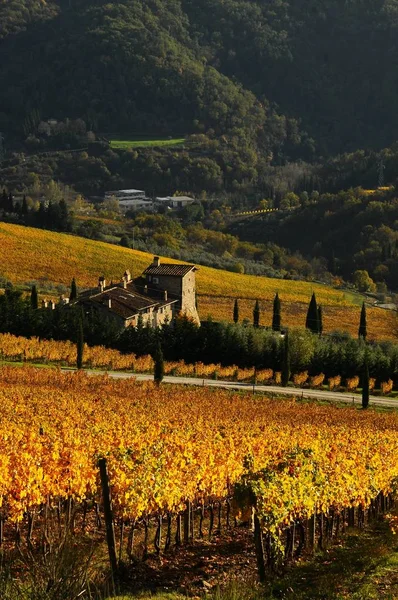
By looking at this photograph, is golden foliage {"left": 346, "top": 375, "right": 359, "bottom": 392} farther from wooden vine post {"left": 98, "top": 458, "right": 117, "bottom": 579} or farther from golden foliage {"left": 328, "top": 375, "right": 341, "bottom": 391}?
wooden vine post {"left": 98, "top": 458, "right": 117, "bottom": 579}

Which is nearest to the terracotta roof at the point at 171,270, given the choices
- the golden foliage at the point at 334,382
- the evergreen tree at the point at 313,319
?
the evergreen tree at the point at 313,319

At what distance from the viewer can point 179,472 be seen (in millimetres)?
21391

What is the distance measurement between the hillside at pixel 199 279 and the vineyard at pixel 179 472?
50318mm

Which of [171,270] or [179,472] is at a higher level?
[171,270]

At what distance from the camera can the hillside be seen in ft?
283

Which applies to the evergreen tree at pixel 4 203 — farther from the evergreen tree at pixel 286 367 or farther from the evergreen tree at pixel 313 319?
the evergreen tree at pixel 286 367

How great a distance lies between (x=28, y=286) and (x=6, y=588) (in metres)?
70.9

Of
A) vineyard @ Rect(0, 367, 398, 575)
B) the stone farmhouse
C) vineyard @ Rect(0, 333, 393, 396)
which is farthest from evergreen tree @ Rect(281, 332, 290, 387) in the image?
vineyard @ Rect(0, 367, 398, 575)

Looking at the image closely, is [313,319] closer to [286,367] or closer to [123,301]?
[123,301]

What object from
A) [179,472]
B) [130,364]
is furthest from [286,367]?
[179,472]

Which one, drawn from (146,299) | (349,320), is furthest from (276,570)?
(349,320)

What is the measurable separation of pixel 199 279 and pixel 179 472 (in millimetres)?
75949

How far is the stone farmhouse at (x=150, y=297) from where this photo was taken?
67.0 meters

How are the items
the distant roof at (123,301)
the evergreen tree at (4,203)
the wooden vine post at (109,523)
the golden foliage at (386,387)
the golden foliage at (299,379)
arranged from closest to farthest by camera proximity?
the wooden vine post at (109,523) → the golden foliage at (299,379) → the golden foliage at (386,387) → the distant roof at (123,301) → the evergreen tree at (4,203)
